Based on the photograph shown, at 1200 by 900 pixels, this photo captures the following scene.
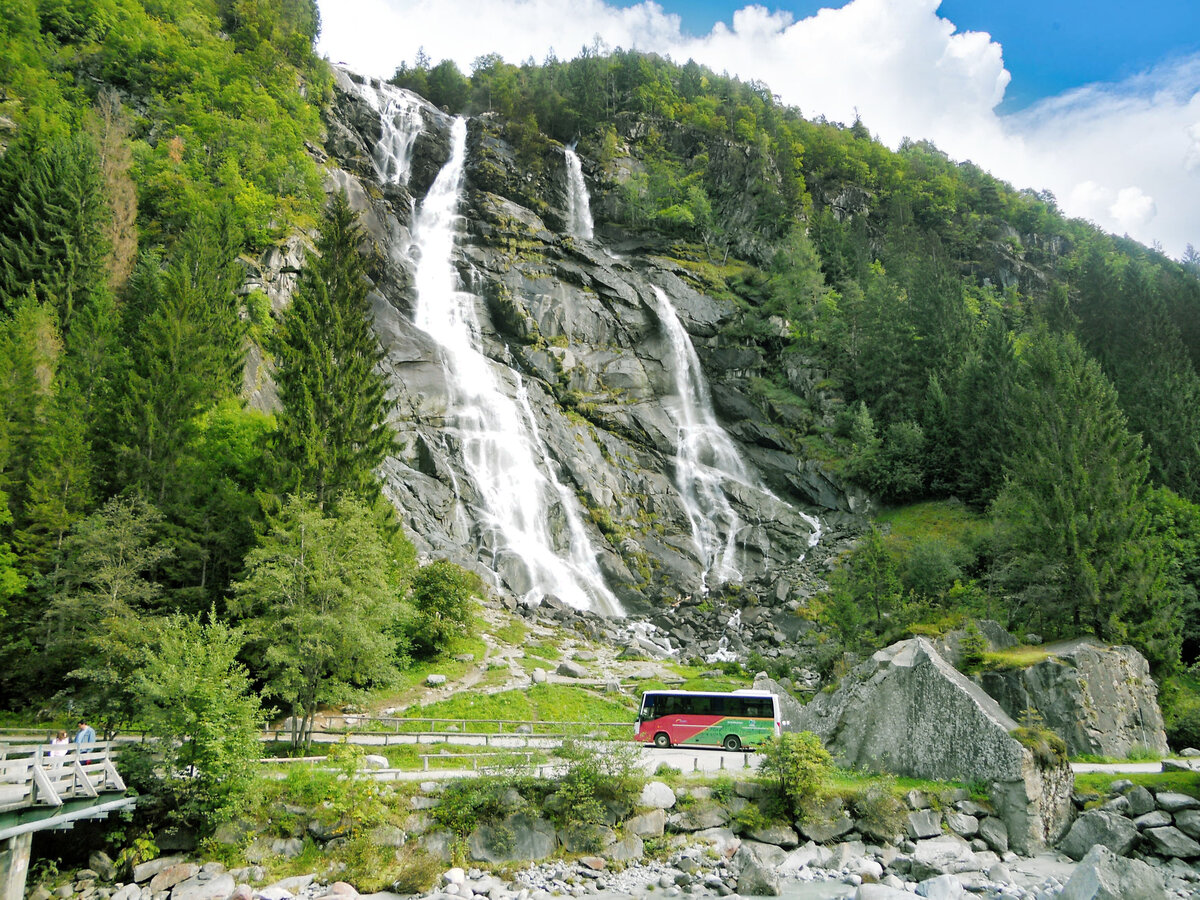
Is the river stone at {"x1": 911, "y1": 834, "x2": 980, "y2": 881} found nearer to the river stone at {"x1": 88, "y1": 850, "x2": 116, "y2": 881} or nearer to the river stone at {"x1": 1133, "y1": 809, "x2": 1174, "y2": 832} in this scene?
the river stone at {"x1": 1133, "y1": 809, "x2": 1174, "y2": 832}

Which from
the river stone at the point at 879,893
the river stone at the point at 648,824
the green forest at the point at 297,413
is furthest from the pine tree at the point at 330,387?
the river stone at the point at 879,893

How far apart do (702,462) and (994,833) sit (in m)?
38.4

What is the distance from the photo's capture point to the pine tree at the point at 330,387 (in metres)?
24.8

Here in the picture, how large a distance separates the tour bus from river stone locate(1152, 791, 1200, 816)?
29.3 feet

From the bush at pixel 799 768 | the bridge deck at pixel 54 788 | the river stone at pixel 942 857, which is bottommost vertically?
the river stone at pixel 942 857

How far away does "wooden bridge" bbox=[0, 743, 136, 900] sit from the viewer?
11500 millimetres

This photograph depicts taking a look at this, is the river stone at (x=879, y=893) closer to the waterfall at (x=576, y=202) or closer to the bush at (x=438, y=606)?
the bush at (x=438, y=606)

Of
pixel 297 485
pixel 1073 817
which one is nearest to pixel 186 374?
pixel 297 485

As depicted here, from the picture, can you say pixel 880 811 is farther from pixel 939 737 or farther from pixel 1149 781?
pixel 1149 781

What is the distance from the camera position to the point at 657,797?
15609 mm

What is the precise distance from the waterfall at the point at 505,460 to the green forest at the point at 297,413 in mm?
5988

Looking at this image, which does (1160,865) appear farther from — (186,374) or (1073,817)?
(186,374)

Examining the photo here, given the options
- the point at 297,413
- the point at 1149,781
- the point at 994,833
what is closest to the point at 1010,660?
the point at 1149,781

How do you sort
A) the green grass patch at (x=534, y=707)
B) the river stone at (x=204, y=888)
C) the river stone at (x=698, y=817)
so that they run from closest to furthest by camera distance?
the river stone at (x=204, y=888), the river stone at (x=698, y=817), the green grass patch at (x=534, y=707)
